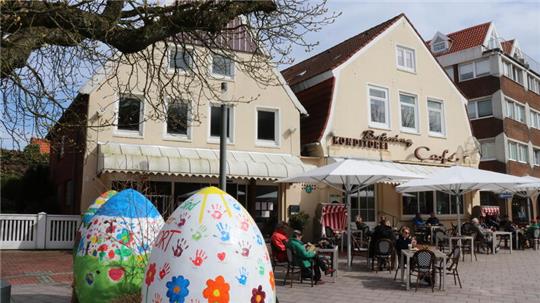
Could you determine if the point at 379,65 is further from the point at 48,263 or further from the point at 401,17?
the point at 48,263

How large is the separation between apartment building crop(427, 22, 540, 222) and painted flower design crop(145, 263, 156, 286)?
33.3 m

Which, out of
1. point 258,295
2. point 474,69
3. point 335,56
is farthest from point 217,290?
point 474,69

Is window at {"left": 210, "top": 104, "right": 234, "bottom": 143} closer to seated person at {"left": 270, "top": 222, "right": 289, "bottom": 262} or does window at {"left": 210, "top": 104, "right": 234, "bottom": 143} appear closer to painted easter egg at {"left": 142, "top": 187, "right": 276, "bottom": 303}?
seated person at {"left": 270, "top": 222, "right": 289, "bottom": 262}

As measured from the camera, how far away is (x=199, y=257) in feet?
15.1

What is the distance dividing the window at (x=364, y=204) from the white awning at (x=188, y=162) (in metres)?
3.45

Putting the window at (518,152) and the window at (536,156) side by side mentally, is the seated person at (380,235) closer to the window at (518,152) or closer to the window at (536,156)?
the window at (518,152)

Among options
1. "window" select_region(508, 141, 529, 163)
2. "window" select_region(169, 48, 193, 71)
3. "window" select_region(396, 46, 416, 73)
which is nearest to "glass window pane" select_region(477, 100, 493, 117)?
"window" select_region(508, 141, 529, 163)

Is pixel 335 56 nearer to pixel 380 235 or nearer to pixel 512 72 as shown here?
pixel 380 235

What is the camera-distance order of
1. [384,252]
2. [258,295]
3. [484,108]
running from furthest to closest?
[484,108] → [384,252] → [258,295]

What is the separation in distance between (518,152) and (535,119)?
19.2 feet

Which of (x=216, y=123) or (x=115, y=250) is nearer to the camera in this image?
(x=115, y=250)

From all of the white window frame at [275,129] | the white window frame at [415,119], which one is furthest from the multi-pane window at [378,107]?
the white window frame at [275,129]

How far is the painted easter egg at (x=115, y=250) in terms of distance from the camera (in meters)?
6.30

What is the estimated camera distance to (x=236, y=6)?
7609mm
